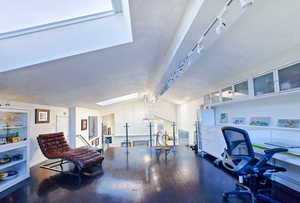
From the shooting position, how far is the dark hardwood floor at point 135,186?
270 centimetres

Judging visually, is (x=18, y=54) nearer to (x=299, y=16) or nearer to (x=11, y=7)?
(x=11, y=7)

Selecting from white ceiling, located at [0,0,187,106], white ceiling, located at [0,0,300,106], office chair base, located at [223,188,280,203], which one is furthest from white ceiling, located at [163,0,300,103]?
office chair base, located at [223,188,280,203]

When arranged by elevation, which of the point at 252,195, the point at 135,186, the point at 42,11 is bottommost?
the point at 135,186

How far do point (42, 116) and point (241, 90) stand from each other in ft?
18.5

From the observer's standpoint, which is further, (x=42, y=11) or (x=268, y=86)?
A: (x=268, y=86)

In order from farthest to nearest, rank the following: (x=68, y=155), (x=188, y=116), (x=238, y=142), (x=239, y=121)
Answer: (x=188, y=116) → (x=239, y=121) → (x=68, y=155) → (x=238, y=142)

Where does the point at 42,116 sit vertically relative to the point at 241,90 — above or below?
below

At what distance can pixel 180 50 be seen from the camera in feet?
8.69

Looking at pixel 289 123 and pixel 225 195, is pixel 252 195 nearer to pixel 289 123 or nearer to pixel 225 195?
pixel 225 195

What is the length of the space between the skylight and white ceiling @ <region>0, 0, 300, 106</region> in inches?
21.6

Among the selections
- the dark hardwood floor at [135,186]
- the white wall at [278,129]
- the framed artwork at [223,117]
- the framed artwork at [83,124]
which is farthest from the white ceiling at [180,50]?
the framed artwork at [83,124]

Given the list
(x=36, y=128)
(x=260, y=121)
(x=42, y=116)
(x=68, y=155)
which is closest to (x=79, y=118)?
(x=42, y=116)

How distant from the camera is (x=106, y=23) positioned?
251cm

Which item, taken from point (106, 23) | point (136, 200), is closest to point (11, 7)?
point (106, 23)
